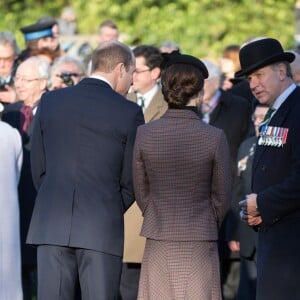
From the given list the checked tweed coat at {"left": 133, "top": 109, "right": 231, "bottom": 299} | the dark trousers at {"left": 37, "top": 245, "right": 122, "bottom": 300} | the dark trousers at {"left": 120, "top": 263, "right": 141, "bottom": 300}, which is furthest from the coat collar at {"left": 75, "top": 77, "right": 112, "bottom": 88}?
the dark trousers at {"left": 120, "top": 263, "right": 141, "bottom": 300}

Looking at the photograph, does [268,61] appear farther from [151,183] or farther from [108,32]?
[108,32]

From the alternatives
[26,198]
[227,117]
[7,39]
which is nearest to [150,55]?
[227,117]

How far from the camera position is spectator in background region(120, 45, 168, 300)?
9.54m

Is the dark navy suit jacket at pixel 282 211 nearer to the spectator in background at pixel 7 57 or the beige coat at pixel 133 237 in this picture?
the beige coat at pixel 133 237

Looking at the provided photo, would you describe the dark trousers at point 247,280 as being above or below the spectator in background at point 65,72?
below

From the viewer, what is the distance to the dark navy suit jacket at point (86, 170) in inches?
301

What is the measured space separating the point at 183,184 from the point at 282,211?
626 millimetres

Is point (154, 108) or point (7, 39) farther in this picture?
point (7, 39)

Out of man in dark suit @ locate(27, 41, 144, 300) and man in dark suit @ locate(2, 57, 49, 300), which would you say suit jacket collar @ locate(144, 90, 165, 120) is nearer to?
man in dark suit @ locate(2, 57, 49, 300)

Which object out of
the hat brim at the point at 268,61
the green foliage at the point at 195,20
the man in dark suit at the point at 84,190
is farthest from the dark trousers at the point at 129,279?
the green foliage at the point at 195,20

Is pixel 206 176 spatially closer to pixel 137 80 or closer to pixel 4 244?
pixel 4 244

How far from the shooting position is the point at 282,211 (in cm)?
708

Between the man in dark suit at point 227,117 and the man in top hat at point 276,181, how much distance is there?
346cm

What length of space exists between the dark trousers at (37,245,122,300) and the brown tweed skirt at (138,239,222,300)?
0.48m
